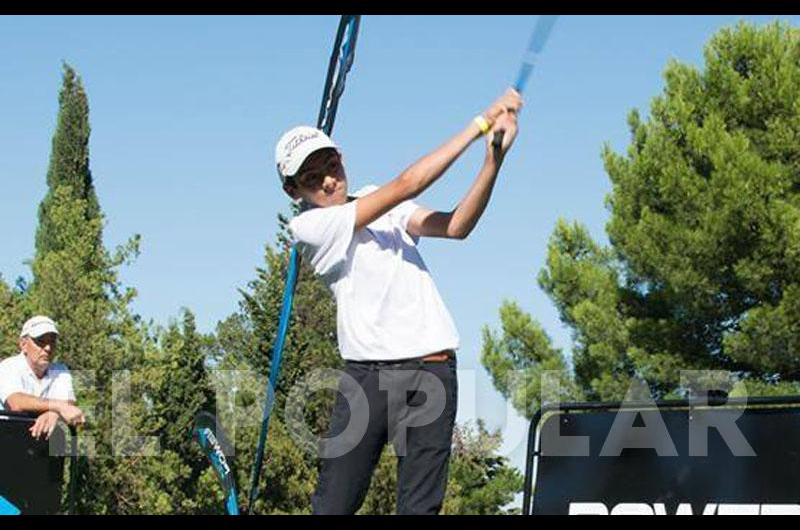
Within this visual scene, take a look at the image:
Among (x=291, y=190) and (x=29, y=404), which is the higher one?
(x=29, y=404)

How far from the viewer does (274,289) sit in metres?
31.2

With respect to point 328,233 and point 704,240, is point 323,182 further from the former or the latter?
point 704,240

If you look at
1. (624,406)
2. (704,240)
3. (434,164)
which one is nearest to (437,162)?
(434,164)

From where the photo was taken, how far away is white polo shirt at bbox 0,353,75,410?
7.64m

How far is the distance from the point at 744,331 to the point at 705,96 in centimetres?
437

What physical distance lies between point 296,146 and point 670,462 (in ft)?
7.00

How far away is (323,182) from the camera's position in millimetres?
3836

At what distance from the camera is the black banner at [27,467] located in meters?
7.09

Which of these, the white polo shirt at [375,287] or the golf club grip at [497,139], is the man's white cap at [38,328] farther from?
the golf club grip at [497,139]

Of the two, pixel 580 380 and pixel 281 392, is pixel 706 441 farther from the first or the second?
pixel 281 392

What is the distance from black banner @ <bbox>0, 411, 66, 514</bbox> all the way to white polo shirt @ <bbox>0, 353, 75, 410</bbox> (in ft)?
1.33

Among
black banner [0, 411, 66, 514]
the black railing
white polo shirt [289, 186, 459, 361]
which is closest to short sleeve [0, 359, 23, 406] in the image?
black banner [0, 411, 66, 514]
